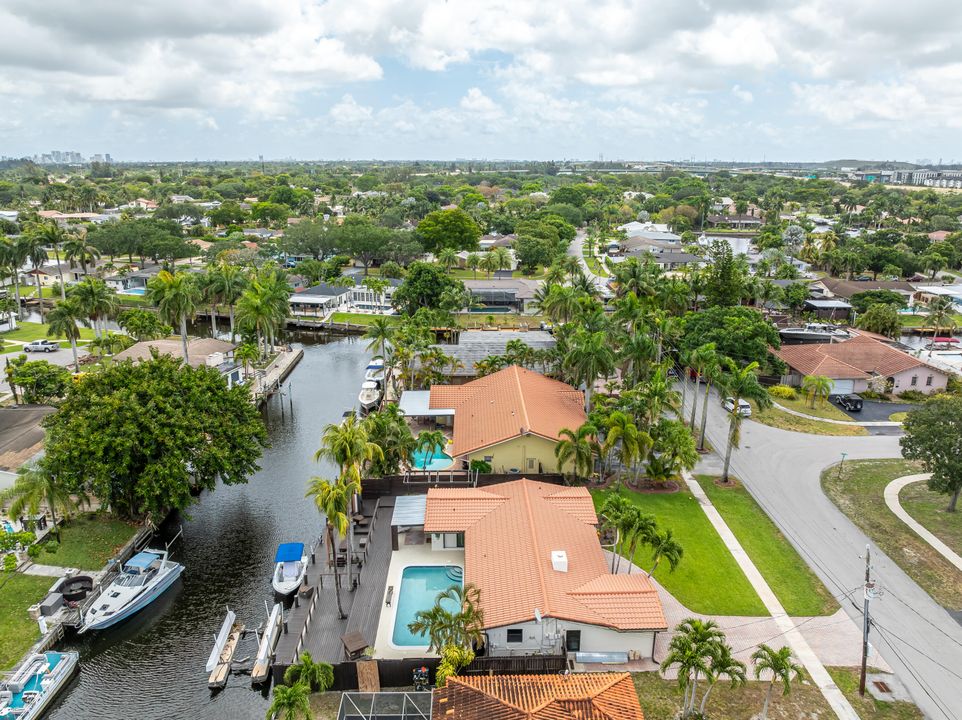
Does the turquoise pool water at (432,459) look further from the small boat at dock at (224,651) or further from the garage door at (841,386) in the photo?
the garage door at (841,386)

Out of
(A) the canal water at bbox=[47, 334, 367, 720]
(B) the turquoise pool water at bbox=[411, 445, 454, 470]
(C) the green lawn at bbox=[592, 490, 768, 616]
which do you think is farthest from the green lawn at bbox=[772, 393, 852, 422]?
(A) the canal water at bbox=[47, 334, 367, 720]

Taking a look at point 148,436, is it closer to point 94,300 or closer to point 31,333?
point 94,300

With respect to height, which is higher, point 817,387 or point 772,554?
point 817,387

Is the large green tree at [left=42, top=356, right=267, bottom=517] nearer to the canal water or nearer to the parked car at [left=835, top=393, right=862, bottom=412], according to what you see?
the canal water

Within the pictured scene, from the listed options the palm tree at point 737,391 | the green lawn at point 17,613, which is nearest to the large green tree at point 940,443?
the palm tree at point 737,391

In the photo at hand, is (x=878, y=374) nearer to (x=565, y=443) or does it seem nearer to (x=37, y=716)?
(x=565, y=443)

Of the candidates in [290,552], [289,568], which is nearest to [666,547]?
[289,568]
